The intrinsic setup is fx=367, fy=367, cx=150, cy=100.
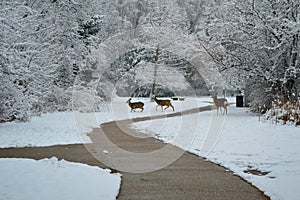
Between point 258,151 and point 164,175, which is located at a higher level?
point 258,151

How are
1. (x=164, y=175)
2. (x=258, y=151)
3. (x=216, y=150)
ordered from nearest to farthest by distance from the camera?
(x=164, y=175) < (x=258, y=151) < (x=216, y=150)

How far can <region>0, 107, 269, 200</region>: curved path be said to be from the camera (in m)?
5.59

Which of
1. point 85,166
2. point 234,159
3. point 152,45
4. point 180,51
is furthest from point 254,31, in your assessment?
point 152,45

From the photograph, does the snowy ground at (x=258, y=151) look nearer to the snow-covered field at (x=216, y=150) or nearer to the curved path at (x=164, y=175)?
the snow-covered field at (x=216, y=150)

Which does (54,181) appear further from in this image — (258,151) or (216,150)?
→ (258,151)

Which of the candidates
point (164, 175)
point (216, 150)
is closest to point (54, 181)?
point (164, 175)

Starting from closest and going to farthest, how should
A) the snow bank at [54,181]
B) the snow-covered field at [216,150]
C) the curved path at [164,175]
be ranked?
1. the snow bank at [54,181]
2. the curved path at [164,175]
3. the snow-covered field at [216,150]

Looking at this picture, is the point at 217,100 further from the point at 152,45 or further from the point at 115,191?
the point at 152,45

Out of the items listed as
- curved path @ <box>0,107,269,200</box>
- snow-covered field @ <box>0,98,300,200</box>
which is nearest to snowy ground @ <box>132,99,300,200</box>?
snow-covered field @ <box>0,98,300,200</box>

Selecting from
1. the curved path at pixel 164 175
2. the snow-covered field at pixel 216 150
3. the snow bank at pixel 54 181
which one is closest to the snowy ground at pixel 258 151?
the snow-covered field at pixel 216 150

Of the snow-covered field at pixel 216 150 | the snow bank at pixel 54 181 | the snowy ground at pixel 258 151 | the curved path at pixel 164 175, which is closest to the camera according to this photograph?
the snow bank at pixel 54 181

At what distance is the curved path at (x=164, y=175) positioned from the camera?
5586 mm

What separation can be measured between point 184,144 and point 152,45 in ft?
91.6

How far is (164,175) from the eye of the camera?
6805 mm
